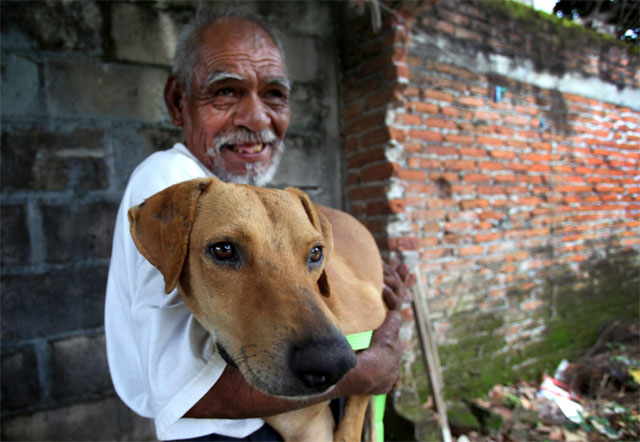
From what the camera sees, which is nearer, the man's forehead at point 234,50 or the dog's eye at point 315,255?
the dog's eye at point 315,255

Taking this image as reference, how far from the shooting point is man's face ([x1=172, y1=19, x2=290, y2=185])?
178cm

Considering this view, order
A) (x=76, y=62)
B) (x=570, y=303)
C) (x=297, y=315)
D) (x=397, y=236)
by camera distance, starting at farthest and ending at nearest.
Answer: (x=570, y=303)
(x=397, y=236)
(x=76, y=62)
(x=297, y=315)

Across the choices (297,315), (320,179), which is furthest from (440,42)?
(297,315)

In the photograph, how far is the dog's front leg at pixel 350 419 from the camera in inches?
61.7

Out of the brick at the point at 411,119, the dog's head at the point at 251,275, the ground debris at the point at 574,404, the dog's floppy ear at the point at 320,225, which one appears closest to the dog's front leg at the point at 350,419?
the dog's floppy ear at the point at 320,225

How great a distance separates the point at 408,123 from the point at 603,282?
3.84 meters

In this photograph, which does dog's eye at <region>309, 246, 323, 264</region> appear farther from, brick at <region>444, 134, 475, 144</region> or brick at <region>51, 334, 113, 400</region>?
brick at <region>444, 134, 475, 144</region>

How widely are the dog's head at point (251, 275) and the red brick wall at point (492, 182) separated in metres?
2.08

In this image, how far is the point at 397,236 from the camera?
3.28 meters

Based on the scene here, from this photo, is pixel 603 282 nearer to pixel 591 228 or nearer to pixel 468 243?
pixel 591 228

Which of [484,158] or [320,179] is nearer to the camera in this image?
[320,179]

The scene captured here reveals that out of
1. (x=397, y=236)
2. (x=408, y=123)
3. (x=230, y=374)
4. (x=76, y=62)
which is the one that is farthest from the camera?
(x=408, y=123)

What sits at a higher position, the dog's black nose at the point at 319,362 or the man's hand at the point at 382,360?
the dog's black nose at the point at 319,362

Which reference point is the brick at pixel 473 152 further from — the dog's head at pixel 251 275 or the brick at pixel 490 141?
the dog's head at pixel 251 275
